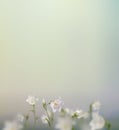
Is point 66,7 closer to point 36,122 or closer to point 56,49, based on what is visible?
point 56,49

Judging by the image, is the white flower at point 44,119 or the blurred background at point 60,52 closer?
the white flower at point 44,119


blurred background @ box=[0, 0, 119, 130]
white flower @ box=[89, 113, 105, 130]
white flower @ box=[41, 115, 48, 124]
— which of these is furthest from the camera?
blurred background @ box=[0, 0, 119, 130]

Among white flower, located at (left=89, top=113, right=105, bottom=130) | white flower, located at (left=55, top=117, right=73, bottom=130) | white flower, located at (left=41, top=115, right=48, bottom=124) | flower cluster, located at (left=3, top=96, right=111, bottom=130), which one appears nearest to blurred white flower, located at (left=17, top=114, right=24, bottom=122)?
flower cluster, located at (left=3, top=96, right=111, bottom=130)

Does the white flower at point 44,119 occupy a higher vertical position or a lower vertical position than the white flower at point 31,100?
lower

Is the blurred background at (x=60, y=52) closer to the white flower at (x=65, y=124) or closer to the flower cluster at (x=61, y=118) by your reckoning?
the flower cluster at (x=61, y=118)

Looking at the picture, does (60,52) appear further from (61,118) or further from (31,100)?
(61,118)

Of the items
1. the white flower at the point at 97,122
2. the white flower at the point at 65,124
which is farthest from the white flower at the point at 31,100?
the white flower at the point at 97,122

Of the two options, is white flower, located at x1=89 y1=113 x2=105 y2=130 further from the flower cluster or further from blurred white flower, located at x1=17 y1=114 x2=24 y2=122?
blurred white flower, located at x1=17 y1=114 x2=24 y2=122
